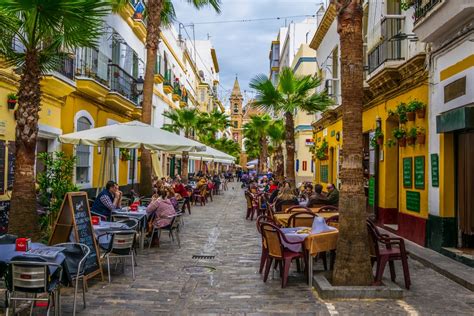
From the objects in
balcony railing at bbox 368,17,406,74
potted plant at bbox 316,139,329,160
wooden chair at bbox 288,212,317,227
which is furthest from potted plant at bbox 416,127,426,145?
potted plant at bbox 316,139,329,160

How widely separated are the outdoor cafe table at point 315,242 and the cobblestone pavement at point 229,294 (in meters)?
0.43

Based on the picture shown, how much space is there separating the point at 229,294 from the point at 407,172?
7.10 m

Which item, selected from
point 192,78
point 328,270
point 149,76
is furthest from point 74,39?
point 192,78

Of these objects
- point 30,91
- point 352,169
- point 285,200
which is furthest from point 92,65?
point 352,169

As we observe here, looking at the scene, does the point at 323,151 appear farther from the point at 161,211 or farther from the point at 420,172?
the point at 161,211

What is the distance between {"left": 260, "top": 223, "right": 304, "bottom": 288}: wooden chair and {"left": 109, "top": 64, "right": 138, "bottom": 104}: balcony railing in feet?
41.6

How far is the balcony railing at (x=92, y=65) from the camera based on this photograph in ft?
51.0

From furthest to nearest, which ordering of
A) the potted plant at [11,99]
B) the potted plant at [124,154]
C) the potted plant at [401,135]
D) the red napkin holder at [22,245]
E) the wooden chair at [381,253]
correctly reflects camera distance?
the potted plant at [124,154] < the potted plant at [401,135] < the potted plant at [11,99] < the wooden chair at [381,253] < the red napkin holder at [22,245]

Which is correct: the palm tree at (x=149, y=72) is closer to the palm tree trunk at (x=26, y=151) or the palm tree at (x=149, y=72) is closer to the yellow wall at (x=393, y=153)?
the yellow wall at (x=393, y=153)

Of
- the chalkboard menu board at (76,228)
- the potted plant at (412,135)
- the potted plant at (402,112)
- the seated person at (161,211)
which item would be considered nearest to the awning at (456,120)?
the potted plant at (412,135)

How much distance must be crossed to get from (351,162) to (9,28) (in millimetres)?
5844

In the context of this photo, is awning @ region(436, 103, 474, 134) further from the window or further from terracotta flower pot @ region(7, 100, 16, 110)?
the window

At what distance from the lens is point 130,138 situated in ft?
37.5

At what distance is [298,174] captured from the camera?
35500mm
